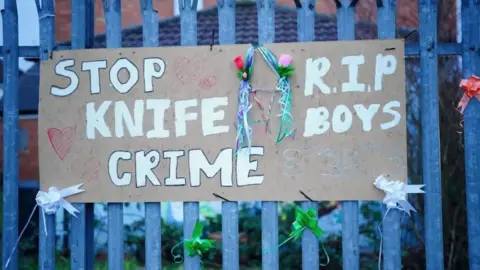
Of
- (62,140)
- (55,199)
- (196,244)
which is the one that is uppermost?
(62,140)

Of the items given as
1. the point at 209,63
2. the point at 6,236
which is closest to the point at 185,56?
the point at 209,63

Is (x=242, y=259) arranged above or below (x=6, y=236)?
below

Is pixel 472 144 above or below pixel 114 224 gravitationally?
above

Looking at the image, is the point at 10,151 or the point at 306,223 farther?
the point at 10,151

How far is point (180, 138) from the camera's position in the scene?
320 cm

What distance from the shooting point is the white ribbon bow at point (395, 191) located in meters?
3.09

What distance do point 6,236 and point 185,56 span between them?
1324 millimetres

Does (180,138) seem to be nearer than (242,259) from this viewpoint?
Yes

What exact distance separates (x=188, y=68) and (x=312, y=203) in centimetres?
93

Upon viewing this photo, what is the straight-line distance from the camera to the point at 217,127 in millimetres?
3184

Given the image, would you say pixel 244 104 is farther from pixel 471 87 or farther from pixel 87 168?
pixel 471 87

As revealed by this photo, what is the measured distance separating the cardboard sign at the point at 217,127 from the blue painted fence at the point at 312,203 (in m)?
0.08

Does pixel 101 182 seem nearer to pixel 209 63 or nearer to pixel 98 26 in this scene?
pixel 209 63

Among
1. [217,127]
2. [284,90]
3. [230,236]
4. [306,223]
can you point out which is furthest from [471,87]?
[230,236]
